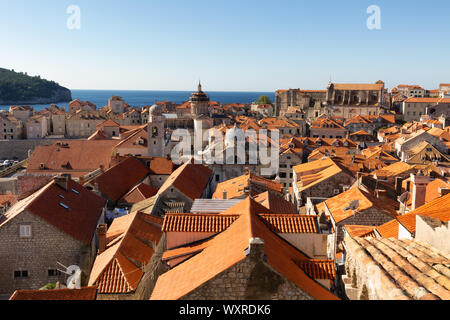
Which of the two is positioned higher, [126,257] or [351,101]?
[351,101]

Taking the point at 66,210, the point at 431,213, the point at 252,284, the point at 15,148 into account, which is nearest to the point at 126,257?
the point at 66,210

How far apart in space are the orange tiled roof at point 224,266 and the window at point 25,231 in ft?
31.7

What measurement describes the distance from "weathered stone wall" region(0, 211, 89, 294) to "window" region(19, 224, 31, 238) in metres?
0.13

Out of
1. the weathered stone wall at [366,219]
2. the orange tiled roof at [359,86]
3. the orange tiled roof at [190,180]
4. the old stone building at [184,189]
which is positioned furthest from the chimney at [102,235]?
the orange tiled roof at [359,86]

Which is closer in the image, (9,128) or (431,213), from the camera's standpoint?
(431,213)

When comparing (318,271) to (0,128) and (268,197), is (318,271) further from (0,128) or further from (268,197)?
(0,128)

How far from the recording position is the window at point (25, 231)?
723 inches

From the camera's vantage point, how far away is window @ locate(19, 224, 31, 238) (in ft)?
60.3

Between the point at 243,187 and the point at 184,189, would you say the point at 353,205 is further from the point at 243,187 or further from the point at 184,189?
the point at 184,189

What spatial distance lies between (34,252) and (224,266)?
523 inches

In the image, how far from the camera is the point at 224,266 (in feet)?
27.7

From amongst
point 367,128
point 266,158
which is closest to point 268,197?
point 266,158

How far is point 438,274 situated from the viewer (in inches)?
308

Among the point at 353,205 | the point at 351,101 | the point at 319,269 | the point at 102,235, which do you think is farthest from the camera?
the point at 351,101
